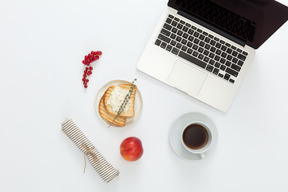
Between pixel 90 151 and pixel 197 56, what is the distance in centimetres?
54

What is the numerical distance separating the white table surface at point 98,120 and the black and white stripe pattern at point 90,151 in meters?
0.03

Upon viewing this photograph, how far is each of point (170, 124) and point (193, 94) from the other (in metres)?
0.14

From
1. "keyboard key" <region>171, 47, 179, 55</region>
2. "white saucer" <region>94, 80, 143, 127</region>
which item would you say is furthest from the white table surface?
"keyboard key" <region>171, 47, 179, 55</region>

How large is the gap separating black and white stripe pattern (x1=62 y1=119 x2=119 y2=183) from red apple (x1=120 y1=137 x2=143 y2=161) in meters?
0.08

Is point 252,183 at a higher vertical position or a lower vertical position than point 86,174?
higher

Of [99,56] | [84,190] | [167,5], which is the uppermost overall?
[167,5]

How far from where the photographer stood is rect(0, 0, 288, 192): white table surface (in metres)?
1.10

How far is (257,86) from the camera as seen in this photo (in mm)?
1120

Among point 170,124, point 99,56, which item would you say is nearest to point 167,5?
point 99,56

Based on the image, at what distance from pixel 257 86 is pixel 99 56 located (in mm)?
627

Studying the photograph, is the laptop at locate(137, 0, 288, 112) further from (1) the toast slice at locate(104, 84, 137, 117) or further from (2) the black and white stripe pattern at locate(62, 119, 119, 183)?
(2) the black and white stripe pattern at locate(62, 119, 119, 183)

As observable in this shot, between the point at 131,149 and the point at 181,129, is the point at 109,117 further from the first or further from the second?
the point at 181,129

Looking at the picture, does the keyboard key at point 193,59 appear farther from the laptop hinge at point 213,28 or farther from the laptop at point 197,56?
the laptop hinge at point 213,28

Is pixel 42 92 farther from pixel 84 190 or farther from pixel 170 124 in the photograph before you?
pixel 170 124
